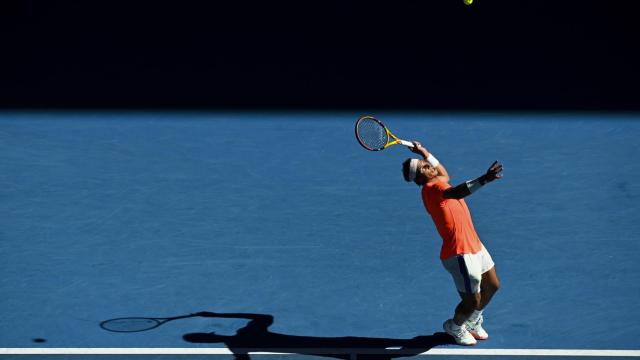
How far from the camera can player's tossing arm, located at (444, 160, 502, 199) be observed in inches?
411

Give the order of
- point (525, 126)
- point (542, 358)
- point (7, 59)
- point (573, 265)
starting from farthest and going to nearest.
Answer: point (7, 59) < point (525, 126) < point (573, 265) < point (542, 358)

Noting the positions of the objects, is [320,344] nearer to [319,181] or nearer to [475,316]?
[475,316]

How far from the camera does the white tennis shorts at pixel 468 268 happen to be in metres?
11.1

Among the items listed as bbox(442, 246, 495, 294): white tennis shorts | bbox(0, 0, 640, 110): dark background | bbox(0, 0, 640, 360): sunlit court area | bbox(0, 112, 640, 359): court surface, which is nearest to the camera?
bbox(442, 246, 495, 294): white tennis shorts

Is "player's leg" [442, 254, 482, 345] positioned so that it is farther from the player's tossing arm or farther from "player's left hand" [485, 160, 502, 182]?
"player's left hand" [485, 160, 502, 182]

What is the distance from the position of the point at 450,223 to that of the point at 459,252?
0.28 m

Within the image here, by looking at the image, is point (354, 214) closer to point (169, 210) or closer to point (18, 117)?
point (169, 210)

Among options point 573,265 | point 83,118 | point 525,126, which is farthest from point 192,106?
point 573,265

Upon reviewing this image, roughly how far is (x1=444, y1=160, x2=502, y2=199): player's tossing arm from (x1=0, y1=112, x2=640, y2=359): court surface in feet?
5.21

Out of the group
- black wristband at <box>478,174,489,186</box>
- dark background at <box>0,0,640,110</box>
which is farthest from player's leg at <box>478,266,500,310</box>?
dark background at <box>0,0,640,110</box>

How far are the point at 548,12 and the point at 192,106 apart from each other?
191 inches

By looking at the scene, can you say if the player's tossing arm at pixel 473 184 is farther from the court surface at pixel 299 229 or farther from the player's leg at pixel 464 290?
the court surface at pixel 299 229

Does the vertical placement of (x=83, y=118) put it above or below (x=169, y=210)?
above

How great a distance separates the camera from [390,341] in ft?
37.9
